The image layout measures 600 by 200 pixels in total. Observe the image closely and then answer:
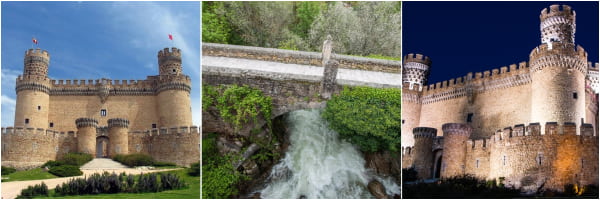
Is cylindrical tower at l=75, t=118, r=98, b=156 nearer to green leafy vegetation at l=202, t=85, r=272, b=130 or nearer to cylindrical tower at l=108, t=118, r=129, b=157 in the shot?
cylindrical tower at l=108, t=118, r=129, b=157

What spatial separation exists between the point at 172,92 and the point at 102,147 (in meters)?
1.52

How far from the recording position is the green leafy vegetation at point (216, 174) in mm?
10008

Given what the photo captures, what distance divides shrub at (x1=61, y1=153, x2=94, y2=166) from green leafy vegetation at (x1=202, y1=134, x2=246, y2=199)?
2.03 meters

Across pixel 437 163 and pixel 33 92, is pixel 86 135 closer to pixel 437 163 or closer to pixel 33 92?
pixel 33 92

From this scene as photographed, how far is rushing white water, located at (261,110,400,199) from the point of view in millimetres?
10227

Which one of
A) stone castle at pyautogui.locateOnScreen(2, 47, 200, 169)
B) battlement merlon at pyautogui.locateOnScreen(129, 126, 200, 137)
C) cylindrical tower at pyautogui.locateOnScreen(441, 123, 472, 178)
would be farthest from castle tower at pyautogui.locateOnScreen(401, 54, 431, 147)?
battlement merlon at pyautogui.locateOnScreen(129, 126, 200, 137)

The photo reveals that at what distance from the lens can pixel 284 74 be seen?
10445 millimetres

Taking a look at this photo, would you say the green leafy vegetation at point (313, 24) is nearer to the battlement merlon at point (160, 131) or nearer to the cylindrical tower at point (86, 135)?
the battlement merlon at point (160, 131)

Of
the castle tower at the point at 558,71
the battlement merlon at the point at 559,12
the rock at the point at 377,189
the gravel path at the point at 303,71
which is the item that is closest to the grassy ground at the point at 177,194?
the gravel path at the point at 303,71

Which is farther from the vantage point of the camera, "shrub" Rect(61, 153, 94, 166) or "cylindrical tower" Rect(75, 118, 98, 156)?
"cylindrical tower" Rect(75, 118, 98, 156)

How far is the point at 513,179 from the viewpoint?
10422 mm

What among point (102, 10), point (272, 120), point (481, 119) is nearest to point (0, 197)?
point (102, 10)

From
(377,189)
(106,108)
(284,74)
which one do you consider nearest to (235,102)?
(284,74)

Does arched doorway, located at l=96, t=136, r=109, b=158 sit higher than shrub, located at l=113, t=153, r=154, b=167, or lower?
higher
